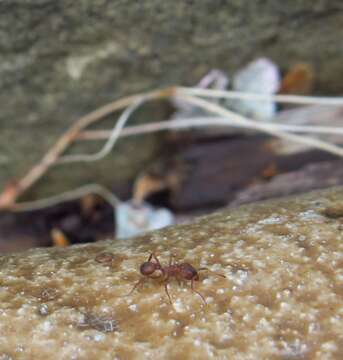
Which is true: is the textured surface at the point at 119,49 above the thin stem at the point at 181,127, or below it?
above

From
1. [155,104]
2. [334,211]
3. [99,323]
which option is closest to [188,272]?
[99,323]

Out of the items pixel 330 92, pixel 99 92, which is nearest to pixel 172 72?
pixel 99 92

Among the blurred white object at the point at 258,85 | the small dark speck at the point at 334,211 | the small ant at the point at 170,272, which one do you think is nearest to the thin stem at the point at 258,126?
the blurred white object at the point at 258,85

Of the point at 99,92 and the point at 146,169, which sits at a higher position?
the point at 99,92

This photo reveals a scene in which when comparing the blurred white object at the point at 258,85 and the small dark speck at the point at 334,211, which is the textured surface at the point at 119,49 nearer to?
the blurred white object at the point at 258,85

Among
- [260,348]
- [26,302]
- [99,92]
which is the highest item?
[99,92]

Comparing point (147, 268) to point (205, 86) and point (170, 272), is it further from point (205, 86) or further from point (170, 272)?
point (205, 86)

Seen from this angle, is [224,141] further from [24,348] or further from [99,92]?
[24,348]
